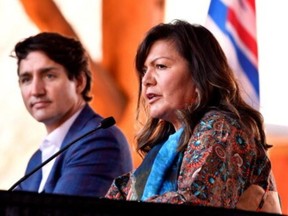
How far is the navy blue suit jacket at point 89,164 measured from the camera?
3090mm

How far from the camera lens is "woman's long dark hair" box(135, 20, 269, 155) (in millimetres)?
2217

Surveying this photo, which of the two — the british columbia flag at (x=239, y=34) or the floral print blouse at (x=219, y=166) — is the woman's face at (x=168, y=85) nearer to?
the floral print blouse at (x=219, y=166)

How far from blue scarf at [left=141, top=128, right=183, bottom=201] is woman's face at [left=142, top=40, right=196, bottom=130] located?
0.08 m

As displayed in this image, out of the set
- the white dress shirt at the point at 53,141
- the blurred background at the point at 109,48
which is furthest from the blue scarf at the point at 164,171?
the blurred background at the point at 109,48

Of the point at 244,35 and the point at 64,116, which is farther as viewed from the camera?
the point at 244,35

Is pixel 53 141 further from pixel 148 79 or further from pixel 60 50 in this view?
pixel 148 79

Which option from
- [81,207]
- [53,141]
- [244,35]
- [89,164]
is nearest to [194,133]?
[81,207]

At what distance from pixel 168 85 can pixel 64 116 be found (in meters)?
1.09

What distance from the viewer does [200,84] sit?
2270mm

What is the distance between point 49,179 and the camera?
3127 mm

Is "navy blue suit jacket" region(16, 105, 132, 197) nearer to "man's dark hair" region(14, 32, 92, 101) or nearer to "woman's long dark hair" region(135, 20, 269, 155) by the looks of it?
"man's dark hair" region(14, 32, 92, 101)

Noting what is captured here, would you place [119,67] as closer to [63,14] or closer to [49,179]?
[63,14]

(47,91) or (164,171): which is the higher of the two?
(47,91)

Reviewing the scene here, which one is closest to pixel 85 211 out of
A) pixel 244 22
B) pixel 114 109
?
pixel 244 22
